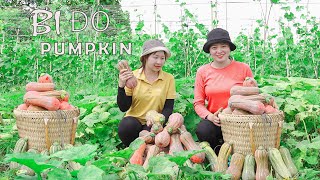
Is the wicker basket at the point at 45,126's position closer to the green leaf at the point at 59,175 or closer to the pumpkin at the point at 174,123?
the pumpkin at the point at 174,123

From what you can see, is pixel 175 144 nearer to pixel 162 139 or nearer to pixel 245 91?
pixel 162 139

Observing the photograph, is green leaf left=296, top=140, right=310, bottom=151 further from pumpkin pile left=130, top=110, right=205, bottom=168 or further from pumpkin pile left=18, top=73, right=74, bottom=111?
pumpkin pile left=18, top=73, right=74, bottom=111

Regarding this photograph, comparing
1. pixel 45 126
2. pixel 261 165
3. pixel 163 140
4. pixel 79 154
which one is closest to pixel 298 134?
pixel 261 165

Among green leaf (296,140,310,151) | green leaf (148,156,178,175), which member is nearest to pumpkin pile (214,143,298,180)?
green leaf (296,140,310,151)

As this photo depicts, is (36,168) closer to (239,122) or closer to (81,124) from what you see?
(239,122)

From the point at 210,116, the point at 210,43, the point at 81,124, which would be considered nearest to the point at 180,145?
the point at 210,116

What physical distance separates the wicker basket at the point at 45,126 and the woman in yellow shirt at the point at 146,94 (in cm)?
52

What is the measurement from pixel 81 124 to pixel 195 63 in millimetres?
4450

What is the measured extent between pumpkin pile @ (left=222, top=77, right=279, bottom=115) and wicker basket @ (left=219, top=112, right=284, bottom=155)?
0.06 metres

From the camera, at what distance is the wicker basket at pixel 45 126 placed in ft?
13.2

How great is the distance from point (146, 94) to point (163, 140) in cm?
64

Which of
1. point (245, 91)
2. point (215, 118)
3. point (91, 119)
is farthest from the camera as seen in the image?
point (91, 119)

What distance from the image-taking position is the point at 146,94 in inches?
178

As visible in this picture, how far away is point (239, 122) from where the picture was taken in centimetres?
388
